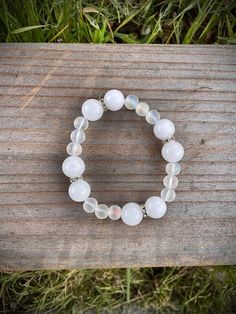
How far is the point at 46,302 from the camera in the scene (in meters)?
1.31

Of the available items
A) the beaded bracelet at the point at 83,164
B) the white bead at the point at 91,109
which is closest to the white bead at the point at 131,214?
the beaded bracelet at the point at 83,164

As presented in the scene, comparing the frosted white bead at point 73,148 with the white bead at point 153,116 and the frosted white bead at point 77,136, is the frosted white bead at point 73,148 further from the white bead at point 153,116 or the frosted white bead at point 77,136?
the white bead at point 153,116

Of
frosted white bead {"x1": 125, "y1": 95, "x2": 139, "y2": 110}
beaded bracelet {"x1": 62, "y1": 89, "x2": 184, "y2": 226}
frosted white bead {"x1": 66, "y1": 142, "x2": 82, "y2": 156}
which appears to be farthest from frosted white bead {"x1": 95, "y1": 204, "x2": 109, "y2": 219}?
frosted white bead {"x1": 125, "y1": 95, "x2": 139, "y2": 110}

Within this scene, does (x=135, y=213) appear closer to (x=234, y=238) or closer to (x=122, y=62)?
(x=234, y=238)

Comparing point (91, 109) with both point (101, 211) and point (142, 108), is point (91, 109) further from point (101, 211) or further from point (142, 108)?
point (101, 211)

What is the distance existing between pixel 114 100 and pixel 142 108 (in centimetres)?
6

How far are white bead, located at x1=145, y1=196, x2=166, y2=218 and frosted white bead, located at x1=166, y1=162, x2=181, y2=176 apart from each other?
6 cm

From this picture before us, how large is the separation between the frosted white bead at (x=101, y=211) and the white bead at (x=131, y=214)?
35 mm

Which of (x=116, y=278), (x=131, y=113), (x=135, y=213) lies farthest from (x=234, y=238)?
(x=116, y=278)

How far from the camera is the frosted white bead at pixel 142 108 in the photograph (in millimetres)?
1001

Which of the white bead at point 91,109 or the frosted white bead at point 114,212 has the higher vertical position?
the white bead at point 91,109

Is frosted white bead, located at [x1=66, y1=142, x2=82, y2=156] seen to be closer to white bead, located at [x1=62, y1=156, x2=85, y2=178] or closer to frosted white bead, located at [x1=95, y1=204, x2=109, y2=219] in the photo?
white bead, located at [x1=62, y1=156, x2=85, y2=178]

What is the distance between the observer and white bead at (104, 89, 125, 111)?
0.99 meters

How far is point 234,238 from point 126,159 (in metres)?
0.29
